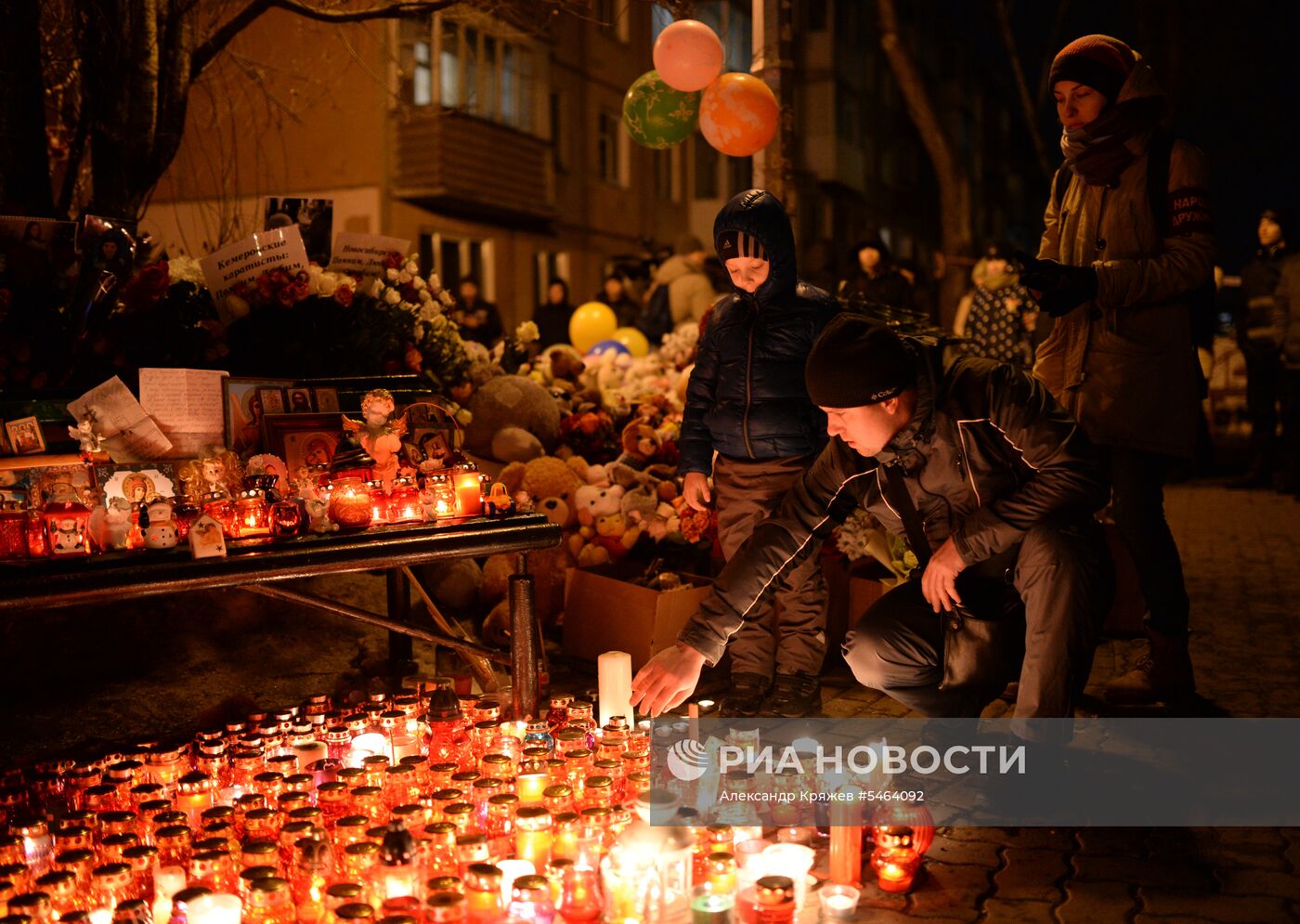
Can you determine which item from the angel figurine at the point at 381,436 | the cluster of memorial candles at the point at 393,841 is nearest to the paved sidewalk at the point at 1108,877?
the cluster of memorial candles at the point at 393,841

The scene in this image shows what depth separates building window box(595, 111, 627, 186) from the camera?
21812mm

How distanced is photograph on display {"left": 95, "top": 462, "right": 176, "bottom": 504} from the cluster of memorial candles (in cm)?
77

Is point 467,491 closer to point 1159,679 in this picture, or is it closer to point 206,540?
point 206,540

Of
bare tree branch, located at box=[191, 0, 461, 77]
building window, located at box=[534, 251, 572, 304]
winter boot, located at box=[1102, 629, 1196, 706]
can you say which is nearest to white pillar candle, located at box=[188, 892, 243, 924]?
winter boot, located at box=[1102, 629, 1196, 706]

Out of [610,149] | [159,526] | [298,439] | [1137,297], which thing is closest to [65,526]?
A: [159,526]

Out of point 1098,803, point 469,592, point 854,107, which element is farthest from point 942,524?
point 854,107

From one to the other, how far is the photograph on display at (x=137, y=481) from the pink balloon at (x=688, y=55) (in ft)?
12.4

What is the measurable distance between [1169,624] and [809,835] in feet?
6.07

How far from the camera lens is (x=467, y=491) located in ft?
12.8

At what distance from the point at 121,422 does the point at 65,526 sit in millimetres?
852

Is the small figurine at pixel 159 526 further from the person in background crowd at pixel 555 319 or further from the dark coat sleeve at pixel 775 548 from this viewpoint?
the person in background crowd at pixel 555 319

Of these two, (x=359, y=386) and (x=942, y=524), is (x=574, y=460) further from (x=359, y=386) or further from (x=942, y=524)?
(x=942, y=524)

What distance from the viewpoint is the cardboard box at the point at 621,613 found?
4883 millimetres

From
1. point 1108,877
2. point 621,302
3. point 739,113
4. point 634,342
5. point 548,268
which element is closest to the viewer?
point 1108,877
